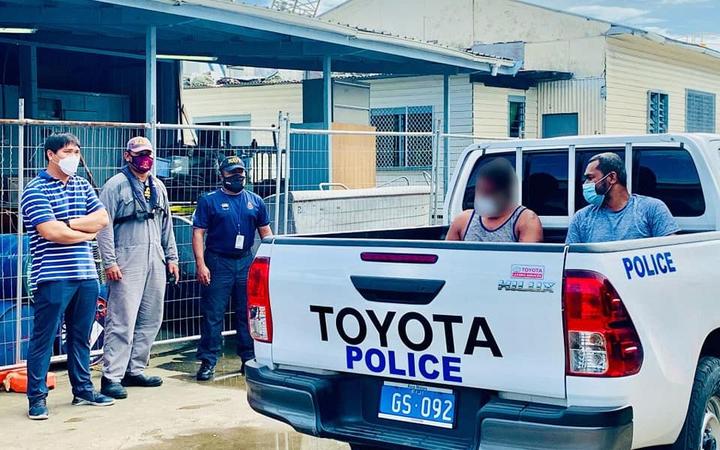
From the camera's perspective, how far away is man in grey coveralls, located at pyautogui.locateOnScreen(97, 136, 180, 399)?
6.95m

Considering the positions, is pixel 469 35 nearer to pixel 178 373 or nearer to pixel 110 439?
pixel 178 373

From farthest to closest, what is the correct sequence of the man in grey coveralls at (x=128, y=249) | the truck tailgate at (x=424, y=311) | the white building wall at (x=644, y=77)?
the white building wall at (x=644, y=77) < the man in grey coveralls at (x=128, y=249) < the truck tailgate at (x=424, y=311)

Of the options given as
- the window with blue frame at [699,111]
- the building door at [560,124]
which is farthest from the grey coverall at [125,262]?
the window with blue frame at [699,111]

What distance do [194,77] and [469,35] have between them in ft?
27.1

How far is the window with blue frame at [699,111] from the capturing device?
28.0 m

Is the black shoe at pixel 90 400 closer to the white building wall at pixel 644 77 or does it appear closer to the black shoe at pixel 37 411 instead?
the black shoe at pixel 37 411

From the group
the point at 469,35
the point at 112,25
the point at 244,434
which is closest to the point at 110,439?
the point at 244,434

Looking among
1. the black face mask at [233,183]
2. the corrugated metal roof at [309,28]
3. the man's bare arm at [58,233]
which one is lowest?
the man's bare arm at [58,233]

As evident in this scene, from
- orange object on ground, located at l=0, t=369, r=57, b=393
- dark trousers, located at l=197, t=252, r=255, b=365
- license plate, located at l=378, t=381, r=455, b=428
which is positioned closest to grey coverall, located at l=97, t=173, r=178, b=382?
dark trousers, located at l=197, t=252, r=255, b=365

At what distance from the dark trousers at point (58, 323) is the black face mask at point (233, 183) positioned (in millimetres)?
1516

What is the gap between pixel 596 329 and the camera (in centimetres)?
372

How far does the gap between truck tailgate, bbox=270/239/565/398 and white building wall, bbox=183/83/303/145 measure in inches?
793

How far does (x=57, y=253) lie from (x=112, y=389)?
4.16 feet

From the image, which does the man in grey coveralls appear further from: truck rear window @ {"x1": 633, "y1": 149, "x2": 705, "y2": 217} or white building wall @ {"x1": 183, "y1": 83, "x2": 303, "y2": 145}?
white building wall @ {"x1": 183, "y1": 83, "x2": 303, "y2": 145}
